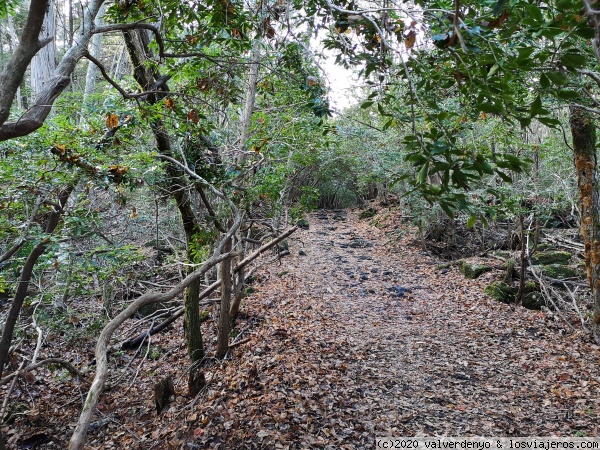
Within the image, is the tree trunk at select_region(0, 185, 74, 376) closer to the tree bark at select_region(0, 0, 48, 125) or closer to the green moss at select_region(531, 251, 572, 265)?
the tree bark at select_region(0, 0, 48, 125)

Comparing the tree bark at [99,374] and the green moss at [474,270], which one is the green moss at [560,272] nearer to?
the green moss at [474,270]

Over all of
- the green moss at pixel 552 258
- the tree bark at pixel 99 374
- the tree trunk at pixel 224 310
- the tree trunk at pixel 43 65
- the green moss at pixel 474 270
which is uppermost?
the tree trunk at pixel 43 65

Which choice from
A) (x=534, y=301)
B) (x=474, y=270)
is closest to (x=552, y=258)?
(x=474, y=270)

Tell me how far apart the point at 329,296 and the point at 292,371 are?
430 centimetres

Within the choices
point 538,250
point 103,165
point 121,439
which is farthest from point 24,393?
point 538,250

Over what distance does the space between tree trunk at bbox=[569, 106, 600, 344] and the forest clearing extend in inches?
1.2

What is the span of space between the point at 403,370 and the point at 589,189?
4.18 metres

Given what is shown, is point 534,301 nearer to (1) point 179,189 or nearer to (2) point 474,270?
(2) point 474,270

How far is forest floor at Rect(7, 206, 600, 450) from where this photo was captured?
461 cm

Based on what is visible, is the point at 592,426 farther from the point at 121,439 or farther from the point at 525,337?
the point at 121,439

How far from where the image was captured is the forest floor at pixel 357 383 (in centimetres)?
461

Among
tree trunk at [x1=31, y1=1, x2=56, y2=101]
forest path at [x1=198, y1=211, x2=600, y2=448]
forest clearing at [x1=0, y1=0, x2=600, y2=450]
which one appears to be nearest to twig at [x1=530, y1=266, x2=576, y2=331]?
forest clearing at [x1=0, y1=0, x2=600, y2=450]

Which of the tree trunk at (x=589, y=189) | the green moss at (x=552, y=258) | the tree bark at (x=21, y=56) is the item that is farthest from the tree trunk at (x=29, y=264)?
the green moss at (x=552, y=258)

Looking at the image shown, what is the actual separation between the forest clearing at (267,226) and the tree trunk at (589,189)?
0.10ft
